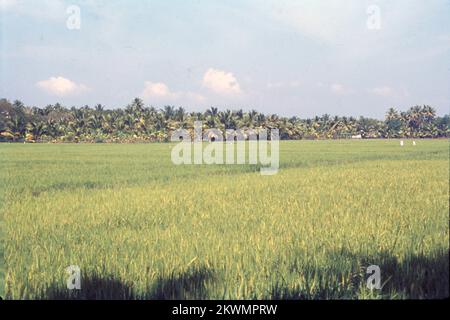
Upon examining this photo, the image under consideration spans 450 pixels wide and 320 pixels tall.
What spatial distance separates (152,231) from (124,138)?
118 ft

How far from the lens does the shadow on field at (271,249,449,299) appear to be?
2.11 m

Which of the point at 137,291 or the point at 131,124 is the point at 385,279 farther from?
the point at 131,124

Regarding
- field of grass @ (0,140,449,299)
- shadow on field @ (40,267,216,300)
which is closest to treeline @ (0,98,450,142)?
field of grass @ (0,140,449,299)

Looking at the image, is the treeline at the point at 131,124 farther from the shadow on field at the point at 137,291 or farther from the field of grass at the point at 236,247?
the shadow on field at the point at 137,291

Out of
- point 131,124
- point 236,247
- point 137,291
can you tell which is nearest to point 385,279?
point 236,247

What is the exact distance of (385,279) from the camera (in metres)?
2.22

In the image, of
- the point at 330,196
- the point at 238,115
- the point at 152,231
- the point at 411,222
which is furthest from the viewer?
the point at 238,115

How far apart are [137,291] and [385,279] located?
145cm

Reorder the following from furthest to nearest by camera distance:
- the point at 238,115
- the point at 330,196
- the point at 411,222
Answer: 1. the point at 238,115
2. the point at 330,196
3. the point at 411,222

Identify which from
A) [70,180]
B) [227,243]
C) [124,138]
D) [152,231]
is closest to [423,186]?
[227,243]

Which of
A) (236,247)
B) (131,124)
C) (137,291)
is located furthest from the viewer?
(131,124)
